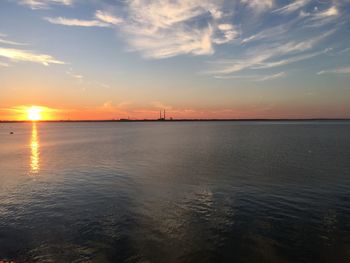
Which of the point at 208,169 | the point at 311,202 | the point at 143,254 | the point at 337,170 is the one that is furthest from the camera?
the point at 208,169

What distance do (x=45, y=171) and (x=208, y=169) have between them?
23.5 m

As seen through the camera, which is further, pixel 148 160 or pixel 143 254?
pixel 148 160

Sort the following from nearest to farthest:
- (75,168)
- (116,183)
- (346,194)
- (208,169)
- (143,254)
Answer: (143,254) → (346,194) → (116,183) → (208,169) → (75,168)

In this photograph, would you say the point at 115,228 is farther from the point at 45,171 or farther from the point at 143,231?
the point at 45,171

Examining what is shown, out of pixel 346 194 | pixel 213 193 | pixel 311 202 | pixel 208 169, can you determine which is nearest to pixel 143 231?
pixel 213 193

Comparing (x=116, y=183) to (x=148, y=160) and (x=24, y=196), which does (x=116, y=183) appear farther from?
(x=148, y=160)

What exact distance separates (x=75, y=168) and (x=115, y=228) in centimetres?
2737

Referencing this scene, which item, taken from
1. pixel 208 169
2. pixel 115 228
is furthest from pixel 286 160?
pixel 115 228

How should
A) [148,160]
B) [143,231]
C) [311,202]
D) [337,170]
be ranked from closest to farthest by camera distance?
1. [143,231]
2. [311,202]
3. [337,170]
4. [148,160]

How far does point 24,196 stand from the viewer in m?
28.3

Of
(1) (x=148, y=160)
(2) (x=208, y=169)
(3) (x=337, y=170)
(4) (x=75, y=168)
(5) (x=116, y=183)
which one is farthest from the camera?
(1) (x=148, y=160)

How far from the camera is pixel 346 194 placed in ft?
89.6

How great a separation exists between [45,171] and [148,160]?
17.1m

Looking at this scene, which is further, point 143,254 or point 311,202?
point 311,202
